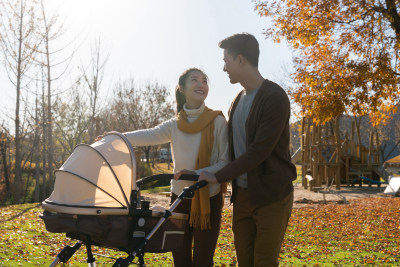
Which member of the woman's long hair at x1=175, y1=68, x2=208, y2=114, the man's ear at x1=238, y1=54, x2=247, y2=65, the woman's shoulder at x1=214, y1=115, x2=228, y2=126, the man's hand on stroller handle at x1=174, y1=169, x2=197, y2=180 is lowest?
the man's hand on stroller handle at x1=174, y1=169, x2=197, y2=180

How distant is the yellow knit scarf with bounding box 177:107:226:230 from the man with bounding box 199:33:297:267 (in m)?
0.17

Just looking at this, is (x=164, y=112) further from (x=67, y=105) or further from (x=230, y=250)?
(x=230, y=250)

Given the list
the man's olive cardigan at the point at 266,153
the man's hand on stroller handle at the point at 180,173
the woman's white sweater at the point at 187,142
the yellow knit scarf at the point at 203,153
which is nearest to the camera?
the man's olive cardigan at the point at 266,153

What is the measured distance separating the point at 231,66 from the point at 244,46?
0.16 meters

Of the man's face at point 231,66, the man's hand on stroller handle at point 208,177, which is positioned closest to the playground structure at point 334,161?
the man's face at point 231,66

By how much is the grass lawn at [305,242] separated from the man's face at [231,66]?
409cm

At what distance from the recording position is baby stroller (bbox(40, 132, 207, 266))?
260cm

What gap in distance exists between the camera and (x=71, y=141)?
850 inches

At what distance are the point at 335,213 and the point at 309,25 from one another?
19.0 feet

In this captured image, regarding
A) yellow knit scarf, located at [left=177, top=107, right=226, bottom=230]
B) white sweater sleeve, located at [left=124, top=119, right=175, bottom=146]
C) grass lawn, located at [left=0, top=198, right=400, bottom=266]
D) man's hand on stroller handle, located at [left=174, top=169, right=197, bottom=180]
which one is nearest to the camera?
man's hand on stroller handle, located at [left=174, top=169, right=197, bottom=180]

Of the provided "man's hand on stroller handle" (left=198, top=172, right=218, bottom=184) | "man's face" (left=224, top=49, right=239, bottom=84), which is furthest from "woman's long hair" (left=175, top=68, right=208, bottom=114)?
"man's hand on stroller handle" (left=198, top=172, right=218, bottom=184)

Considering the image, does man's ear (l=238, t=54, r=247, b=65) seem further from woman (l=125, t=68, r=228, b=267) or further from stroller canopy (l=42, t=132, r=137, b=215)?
stroller canopy (l=42, t=132, r=137, b=215)

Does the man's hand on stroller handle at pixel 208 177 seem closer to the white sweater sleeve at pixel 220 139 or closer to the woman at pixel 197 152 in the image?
the woman at pixel 197 152

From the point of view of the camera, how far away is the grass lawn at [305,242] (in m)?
6.68
